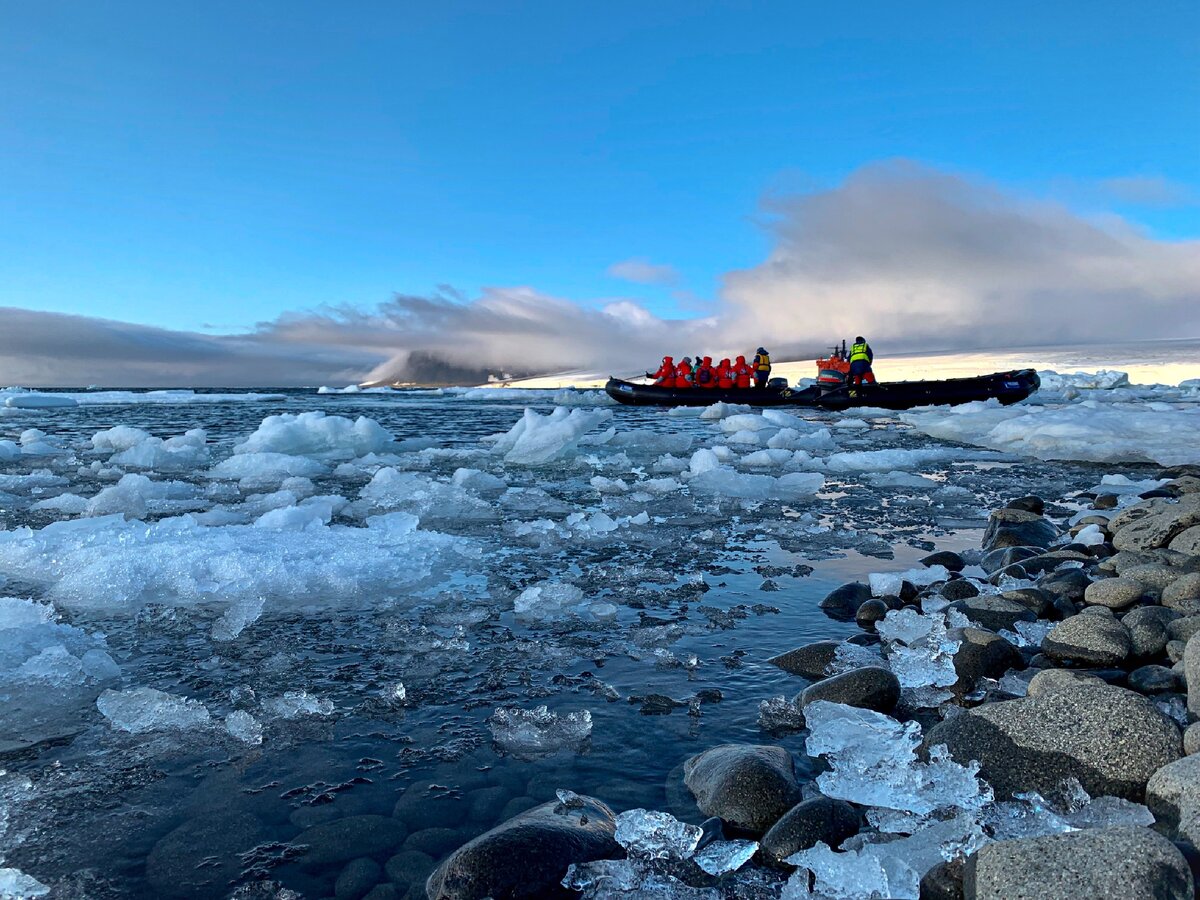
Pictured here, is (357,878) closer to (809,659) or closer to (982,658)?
(809,659)

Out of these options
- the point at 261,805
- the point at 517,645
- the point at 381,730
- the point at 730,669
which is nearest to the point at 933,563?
the point at 730,669

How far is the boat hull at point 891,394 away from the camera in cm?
2581

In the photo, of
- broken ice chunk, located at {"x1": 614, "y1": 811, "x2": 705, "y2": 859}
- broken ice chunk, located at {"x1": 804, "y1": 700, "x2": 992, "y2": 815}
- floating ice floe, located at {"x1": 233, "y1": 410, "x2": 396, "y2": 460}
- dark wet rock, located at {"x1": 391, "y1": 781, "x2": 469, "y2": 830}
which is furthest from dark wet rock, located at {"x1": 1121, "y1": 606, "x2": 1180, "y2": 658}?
floating ice floe, located at {"x1": 233, "y1": 410, "x2": 396, "y2": 460}

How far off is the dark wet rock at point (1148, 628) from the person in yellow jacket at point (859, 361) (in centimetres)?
2401

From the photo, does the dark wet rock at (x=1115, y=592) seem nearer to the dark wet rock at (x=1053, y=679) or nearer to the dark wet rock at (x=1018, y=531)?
the dark wet rock at (x=1053, y=679)

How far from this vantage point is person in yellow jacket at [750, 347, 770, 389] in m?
30.8

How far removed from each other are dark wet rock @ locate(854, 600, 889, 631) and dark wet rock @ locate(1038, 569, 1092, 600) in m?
1.02

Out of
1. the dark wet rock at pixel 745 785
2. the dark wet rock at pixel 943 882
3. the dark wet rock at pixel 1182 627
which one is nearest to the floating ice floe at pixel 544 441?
the dark wet rock at pixel 1182 627

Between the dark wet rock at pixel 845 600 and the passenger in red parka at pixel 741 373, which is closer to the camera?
the dark wet rock at pixel 845 600

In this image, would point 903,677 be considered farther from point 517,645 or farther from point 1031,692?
point 517,645

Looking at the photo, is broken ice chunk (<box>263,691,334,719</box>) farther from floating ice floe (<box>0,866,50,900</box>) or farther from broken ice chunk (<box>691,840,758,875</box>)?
broken ice chunk (<box>691,840,758,875</box>)

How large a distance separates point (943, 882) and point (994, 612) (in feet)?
8.24

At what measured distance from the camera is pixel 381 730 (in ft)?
9.50

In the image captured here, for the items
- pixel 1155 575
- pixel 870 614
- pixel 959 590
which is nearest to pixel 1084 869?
pixel 870 614
